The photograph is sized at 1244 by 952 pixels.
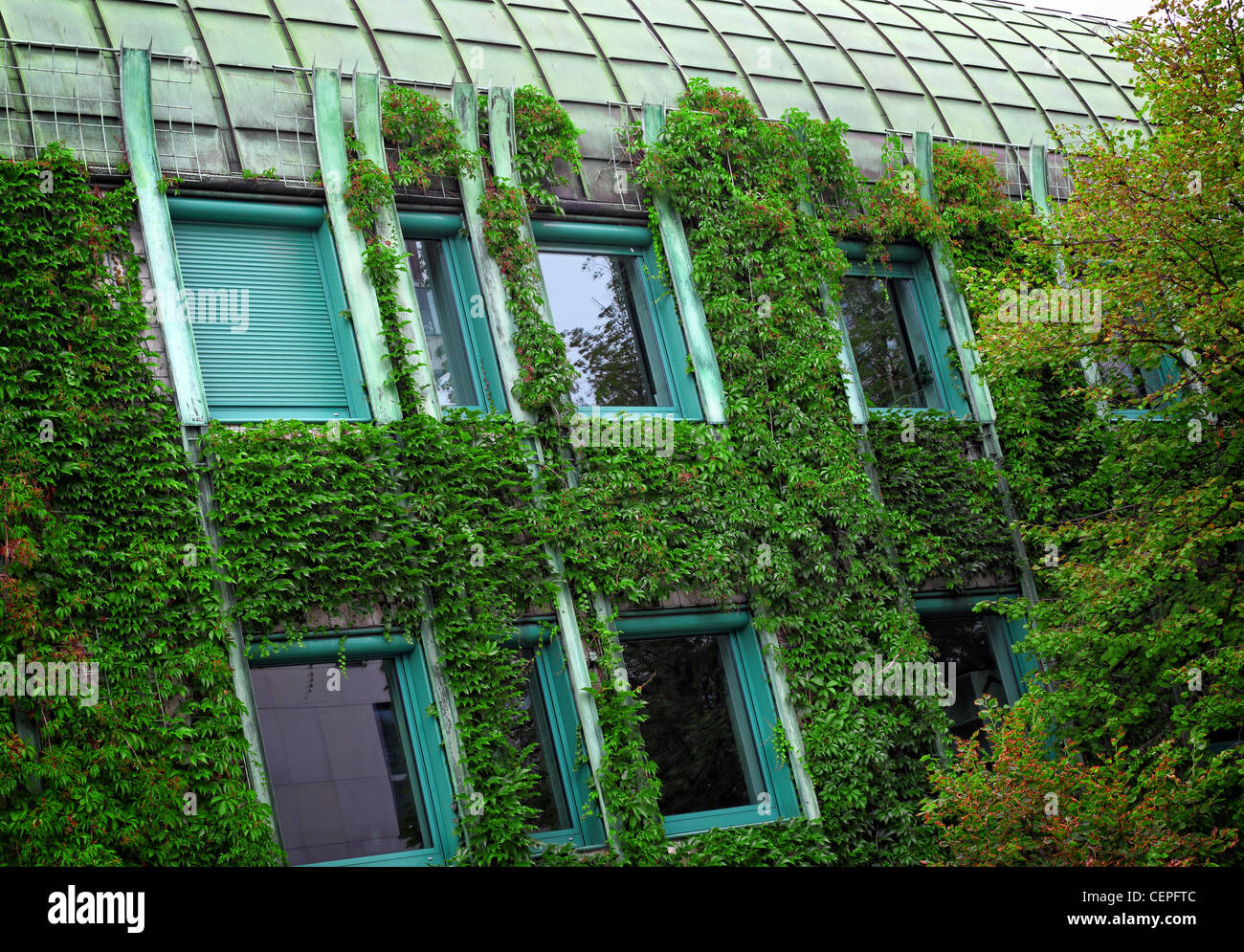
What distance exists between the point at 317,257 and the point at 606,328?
124 inches

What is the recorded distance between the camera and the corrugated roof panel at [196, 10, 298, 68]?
1239 centimetres

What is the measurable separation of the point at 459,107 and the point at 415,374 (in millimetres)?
3161

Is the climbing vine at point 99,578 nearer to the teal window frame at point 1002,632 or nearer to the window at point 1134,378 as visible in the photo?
the teal window frame at point 1002,632

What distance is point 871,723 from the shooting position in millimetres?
12398

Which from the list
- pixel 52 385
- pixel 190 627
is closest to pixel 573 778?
pixel 190 627

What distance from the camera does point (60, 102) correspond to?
11172mm

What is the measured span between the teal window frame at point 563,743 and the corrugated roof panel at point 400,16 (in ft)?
22.6

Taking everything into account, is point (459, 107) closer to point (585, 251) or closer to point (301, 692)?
point (585, 251)

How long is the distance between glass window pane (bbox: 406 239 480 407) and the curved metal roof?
1.84 m

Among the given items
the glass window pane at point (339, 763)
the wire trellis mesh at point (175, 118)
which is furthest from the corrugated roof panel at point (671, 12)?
the glass window pane at point (339, 763)

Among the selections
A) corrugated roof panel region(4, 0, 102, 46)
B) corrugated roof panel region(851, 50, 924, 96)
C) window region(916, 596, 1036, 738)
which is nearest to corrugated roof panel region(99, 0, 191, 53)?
corrugated roof panel region(4, 0, 102, 46)

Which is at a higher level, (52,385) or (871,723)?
(52,385)
